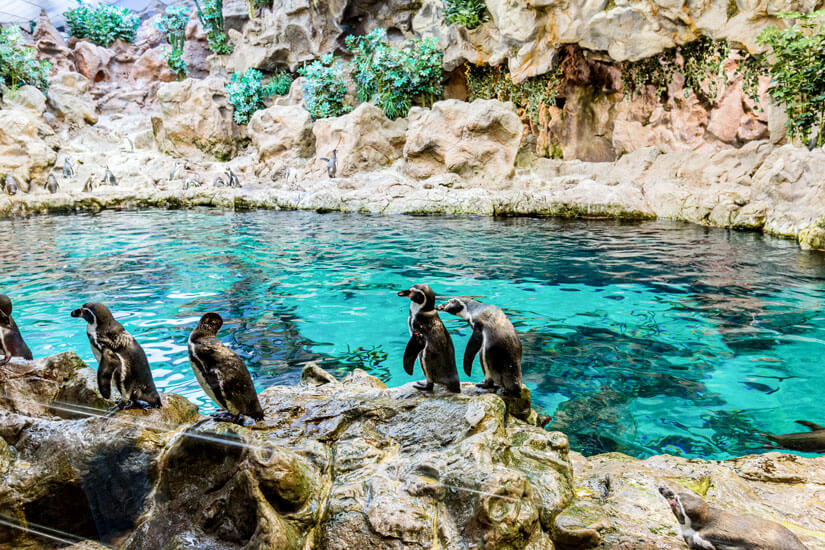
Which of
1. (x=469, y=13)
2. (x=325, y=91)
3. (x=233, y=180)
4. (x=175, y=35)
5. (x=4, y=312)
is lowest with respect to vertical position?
(x=4, y=312)

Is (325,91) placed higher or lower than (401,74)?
lower

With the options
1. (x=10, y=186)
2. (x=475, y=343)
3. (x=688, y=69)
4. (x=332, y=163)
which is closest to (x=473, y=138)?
(x=332, y=163)

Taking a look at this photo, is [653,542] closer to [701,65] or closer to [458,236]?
[458,236]

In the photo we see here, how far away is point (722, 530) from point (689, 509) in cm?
11

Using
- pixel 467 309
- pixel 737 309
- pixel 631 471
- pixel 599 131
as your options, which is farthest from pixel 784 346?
pixel 599 131

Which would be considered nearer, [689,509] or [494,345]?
[689,509]

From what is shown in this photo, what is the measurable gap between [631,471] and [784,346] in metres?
3.56

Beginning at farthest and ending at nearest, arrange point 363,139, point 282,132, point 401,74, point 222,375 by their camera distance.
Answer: point 282,132
point 401,74
point 363,139
point 222,375

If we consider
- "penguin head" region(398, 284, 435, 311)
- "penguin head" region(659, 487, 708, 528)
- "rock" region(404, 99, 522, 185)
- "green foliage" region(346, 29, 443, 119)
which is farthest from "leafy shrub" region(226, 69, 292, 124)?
"penguin head" region(659, 487, 708, 528)

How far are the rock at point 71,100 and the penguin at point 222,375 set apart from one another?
92.1ft

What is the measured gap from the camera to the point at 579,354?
4969 millimetres

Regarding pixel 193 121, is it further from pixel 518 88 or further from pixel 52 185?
pixel 518 88

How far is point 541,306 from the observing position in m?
6.47

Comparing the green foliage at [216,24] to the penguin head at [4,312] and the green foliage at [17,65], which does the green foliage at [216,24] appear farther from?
the penguin head at [4,312]
